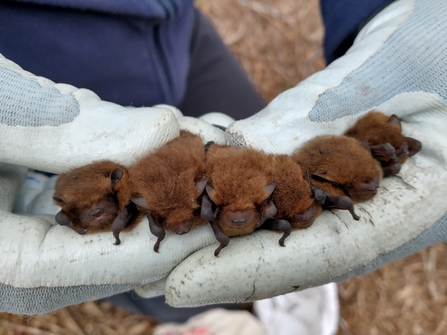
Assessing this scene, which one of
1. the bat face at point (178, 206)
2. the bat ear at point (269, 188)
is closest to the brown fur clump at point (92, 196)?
the bat face at point (178, 206)

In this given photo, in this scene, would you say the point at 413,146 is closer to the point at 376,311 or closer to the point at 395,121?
the point at 395,121

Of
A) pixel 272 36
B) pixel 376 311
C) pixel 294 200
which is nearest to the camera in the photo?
pixel 294 200

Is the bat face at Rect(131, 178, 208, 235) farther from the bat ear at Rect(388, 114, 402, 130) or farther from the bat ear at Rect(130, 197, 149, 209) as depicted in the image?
the bat ear at Rect(388, 114, 402, 130)

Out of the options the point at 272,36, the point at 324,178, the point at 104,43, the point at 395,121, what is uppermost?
the point at 104,43

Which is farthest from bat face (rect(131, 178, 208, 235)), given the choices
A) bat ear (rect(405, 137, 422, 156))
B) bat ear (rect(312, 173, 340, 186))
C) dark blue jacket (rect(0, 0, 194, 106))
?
bat ear (rect(405, 137, 422, 156))

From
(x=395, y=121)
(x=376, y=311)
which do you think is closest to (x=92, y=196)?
(x=395, y=121)

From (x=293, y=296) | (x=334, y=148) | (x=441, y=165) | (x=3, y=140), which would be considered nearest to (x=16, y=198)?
(x=3, y=140)

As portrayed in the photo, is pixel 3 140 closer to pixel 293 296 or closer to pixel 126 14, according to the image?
pixel 126 14
